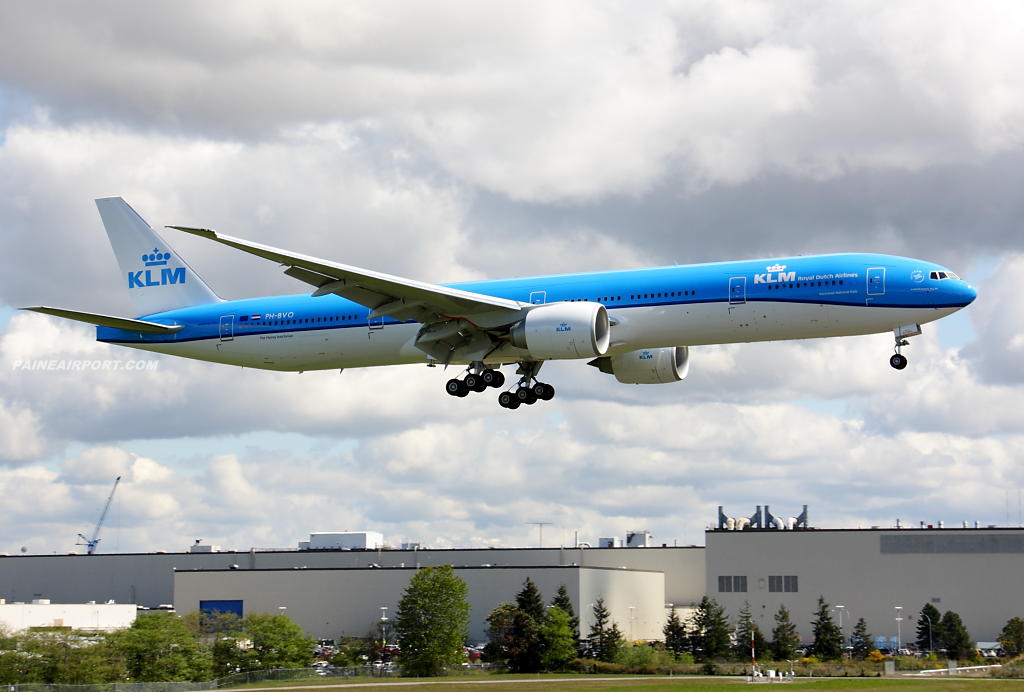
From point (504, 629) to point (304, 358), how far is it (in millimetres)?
57841

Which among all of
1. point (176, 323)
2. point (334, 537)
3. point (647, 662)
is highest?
point (176, 323)

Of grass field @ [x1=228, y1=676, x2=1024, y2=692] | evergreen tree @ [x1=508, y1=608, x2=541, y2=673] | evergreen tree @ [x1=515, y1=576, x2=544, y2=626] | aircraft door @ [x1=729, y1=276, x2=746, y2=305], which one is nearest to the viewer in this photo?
aircraft door @ [x1=729, y1=276, x2=746, y2=305]

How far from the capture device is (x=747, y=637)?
109 meters

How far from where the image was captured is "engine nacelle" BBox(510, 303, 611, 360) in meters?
41.3

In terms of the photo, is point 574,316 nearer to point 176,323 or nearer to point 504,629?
point 176,323

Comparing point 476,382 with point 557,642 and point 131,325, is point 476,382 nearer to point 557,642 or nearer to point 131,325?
point 131,325

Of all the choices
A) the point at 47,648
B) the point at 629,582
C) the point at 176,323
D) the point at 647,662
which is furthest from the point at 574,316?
the point at 629,582

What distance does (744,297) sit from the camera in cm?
4131

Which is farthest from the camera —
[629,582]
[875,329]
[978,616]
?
[629,582]

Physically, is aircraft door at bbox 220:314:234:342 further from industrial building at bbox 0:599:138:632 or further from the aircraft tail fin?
industrial building at bbox 0:599:138:632

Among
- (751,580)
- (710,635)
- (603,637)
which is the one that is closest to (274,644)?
(603,637)

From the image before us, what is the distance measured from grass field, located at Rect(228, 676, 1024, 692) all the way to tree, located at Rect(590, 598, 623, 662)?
12832 mm

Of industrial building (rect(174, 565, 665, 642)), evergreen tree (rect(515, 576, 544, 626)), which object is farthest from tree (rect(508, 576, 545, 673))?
industrial building (rect(174, 565, 665, 642))

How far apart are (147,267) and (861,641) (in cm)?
8461
